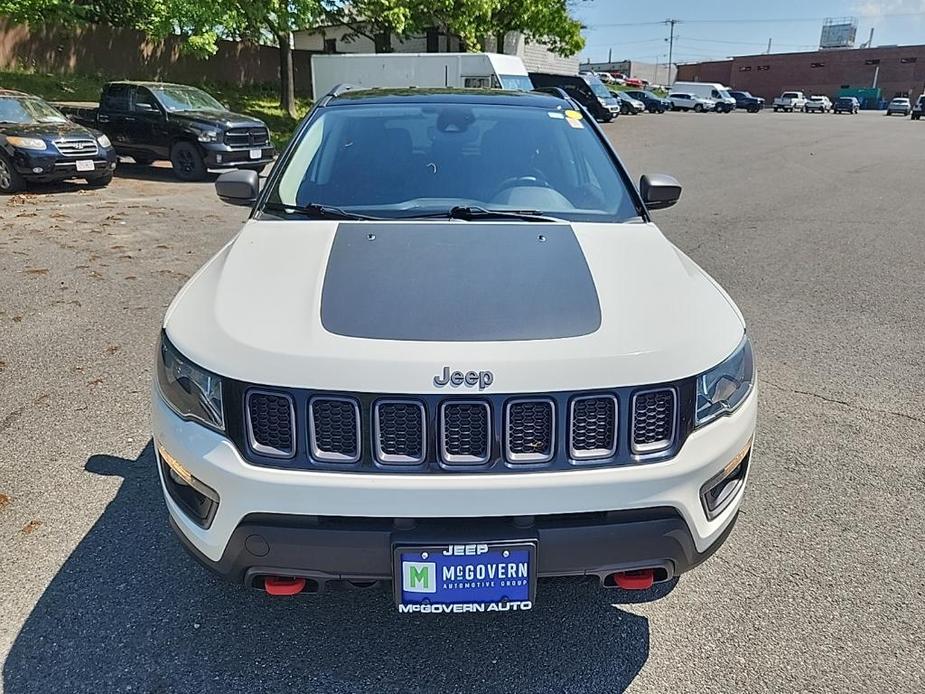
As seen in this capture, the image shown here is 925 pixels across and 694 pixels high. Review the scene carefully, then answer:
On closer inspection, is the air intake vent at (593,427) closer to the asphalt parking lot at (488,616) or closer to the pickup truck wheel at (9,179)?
the asphalt parking lot at (488,616)

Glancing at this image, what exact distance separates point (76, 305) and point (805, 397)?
5582mm

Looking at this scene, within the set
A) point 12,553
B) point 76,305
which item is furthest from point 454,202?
point 76,305

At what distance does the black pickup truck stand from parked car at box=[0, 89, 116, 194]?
4.94 ft

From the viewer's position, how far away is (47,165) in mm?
11398

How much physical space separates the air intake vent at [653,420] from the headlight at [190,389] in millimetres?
1197

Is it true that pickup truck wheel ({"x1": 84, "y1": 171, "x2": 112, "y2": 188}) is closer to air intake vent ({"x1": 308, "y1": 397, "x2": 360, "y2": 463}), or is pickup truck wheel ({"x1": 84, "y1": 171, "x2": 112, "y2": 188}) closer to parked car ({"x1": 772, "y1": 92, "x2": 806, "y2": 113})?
air intake vent ({"x1": 308, "y1": 397, "x2": 360, "y2": 463})

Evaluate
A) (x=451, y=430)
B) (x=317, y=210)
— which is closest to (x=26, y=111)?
(x=317, y=210)

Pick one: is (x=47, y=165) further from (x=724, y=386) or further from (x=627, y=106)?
(x=627, y=106)

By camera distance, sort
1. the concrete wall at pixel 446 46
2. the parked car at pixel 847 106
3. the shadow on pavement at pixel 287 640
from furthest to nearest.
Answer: the parked car at pixel 847 106 → the concrete wall at pixel 446 46 → the shadow on pavement at pixel 287 640

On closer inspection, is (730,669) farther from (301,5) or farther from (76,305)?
(301,5)

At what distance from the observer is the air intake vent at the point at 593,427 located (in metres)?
2.02

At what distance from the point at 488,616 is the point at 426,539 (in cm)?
77

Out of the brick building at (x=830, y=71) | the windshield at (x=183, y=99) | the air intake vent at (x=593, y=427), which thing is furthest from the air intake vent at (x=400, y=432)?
the brick building at (x=830, y=71)

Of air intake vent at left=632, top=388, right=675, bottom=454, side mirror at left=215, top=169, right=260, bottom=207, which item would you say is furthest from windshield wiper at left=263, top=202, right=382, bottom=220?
air intake vent at left=632, top=388, right=675, bottom=454
